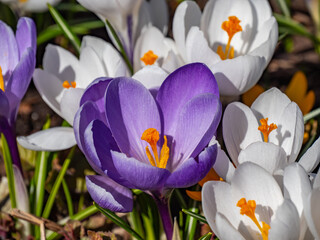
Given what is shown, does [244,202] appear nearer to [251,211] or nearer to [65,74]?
[251,211]

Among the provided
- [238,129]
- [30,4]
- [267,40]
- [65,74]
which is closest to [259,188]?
[238,129]

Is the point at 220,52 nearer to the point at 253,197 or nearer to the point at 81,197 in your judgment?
the point at 253,197

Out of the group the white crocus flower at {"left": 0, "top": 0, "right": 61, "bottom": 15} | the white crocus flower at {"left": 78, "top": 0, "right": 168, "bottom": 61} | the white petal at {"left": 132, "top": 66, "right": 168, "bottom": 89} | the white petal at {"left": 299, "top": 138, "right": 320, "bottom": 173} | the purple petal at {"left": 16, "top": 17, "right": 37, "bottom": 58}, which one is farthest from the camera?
the white crocus flower at {"left": 0, "top": 0, "right": 61, "bottom": 15}

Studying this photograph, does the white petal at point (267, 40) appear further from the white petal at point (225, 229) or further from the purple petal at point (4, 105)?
the purple petal at point (4, 105)

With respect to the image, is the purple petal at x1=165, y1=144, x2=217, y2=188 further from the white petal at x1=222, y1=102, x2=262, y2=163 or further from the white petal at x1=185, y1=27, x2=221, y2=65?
the white petal at x1=185, y1=27, x2=221, y2=65

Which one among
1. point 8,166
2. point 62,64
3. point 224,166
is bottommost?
point 8,166

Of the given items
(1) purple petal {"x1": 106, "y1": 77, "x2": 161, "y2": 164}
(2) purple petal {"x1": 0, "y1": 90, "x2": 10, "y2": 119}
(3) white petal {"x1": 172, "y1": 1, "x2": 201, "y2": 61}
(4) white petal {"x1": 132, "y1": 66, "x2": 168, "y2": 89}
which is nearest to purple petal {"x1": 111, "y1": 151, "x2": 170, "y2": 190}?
(1) purple petal {"x1": 106, "y1": 77, "x2": 161, "y2": 164}
